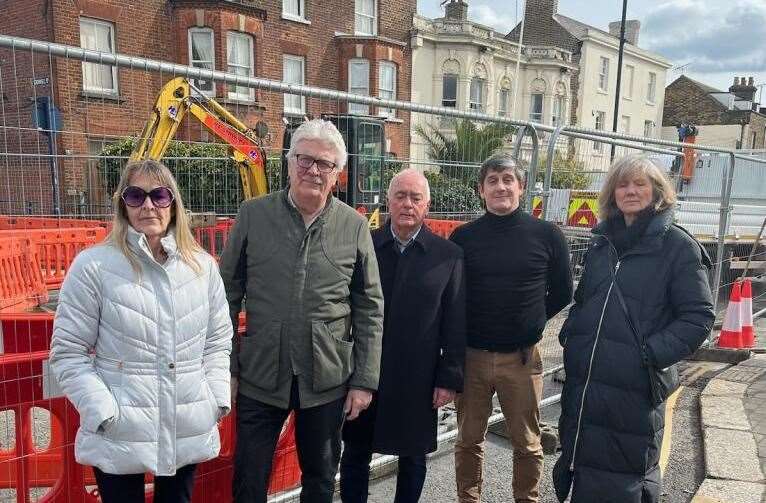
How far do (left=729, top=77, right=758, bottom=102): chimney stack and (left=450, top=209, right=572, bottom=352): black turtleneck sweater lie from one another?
4687 centimetres

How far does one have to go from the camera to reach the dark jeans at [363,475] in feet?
9.44

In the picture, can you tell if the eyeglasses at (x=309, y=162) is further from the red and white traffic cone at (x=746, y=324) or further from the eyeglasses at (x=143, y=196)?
the red and white traffic cone at (x=746, y=324)

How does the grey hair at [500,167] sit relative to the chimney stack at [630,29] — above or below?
below

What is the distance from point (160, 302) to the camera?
2.10 m

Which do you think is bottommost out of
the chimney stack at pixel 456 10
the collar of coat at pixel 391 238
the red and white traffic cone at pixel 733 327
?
the red and white traffic cone at pixel 733 327

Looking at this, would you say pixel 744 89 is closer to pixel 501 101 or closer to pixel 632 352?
pixel 501 101

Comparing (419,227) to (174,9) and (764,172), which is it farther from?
(174,9)

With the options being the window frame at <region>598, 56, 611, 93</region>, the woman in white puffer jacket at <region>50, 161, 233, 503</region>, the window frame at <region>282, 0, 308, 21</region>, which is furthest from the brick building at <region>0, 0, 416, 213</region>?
the window frame at <region>598, 56, 611, 93</region>

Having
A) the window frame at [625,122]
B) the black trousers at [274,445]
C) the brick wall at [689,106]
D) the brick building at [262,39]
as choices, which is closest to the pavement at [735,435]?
the black trousers at [274,445]

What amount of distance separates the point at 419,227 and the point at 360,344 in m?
0.69

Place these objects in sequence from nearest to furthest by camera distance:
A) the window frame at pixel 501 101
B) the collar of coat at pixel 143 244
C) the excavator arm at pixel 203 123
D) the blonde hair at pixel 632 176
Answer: the collar of coat at pixel 143 244, the blonde hair at pixel 632 176, the excavator arm at pixel 203 123, the window frame at pixel 501 101

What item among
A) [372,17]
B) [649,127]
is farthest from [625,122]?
[372,17]

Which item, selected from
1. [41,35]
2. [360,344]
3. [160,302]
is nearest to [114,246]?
[160,302]

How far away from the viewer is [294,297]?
2.35 m
